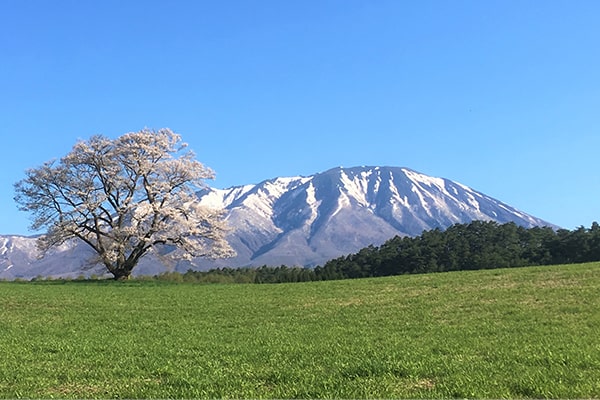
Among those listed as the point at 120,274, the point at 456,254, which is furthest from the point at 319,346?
the point at 456,254

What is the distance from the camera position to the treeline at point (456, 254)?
232 feet

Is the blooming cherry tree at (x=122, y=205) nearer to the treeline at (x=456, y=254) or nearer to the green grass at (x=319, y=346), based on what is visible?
the treeline at (x=456, y=254)

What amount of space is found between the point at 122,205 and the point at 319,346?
4812cm

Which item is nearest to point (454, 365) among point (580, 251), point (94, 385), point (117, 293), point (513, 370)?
point (513, 370)

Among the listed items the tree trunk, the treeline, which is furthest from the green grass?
the treeline

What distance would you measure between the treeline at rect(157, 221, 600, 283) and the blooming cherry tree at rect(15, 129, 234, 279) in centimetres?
605

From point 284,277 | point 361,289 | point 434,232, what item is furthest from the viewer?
point 434,232

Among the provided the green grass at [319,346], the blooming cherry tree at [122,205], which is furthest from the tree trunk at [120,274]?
the green grass at [319,346]

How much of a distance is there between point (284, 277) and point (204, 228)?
11.8m

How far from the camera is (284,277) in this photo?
66250 millimetres

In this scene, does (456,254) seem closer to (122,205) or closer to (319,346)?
(122,205)

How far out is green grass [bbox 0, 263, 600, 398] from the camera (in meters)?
10.1

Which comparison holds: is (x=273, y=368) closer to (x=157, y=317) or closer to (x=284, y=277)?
(x=157, y=317)

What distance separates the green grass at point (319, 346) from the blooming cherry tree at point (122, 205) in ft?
85.8
